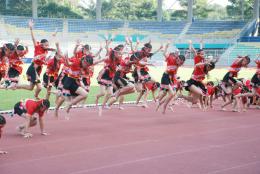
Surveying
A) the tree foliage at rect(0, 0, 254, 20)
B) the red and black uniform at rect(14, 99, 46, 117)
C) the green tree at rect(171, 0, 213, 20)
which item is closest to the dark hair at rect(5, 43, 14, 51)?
the red and black uniform at rect(14, 99, 46, 117)

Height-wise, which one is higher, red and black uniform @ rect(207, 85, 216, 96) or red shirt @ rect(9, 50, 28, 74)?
red shirt @ rect(9, 50, 28, 74)

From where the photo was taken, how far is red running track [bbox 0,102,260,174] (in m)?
6.77

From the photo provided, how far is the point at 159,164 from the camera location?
699 cm

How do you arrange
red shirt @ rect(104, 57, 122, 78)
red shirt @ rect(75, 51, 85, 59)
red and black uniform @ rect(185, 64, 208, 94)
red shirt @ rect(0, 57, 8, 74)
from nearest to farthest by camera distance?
red shirt @ rect(75, 51, 85, 59) → red shirt @ rect(0, 57, 8, 74) → red shirt @ rect(104, 57, 122, 78) → red and black uniform @ rect(185, 64, 208, 94)

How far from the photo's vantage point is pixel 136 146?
27.4 ft

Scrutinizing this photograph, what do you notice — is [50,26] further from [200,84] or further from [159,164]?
→ [159,164]

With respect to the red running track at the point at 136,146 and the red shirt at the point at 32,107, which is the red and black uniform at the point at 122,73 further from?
the red shirt at the point at 32,107

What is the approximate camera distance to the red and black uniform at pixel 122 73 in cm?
1380

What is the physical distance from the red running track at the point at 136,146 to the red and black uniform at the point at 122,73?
4.80 feet

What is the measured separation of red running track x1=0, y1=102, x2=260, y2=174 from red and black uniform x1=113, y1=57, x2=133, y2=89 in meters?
1.46

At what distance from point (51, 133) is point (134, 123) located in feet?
8.09

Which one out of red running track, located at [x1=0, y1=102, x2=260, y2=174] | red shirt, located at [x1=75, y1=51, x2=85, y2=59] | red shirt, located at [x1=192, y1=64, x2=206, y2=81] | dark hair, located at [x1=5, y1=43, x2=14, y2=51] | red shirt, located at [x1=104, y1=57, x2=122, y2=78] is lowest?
red running track, located at [x1=0, y1=102, x2=260, y2=174]

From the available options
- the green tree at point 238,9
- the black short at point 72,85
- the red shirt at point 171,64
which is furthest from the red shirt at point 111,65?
the green tree at point 238,9

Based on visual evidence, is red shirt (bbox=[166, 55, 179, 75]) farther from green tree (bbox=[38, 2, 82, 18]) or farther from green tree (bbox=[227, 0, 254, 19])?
green tree (bbox=[227, 0, 254, 19])
